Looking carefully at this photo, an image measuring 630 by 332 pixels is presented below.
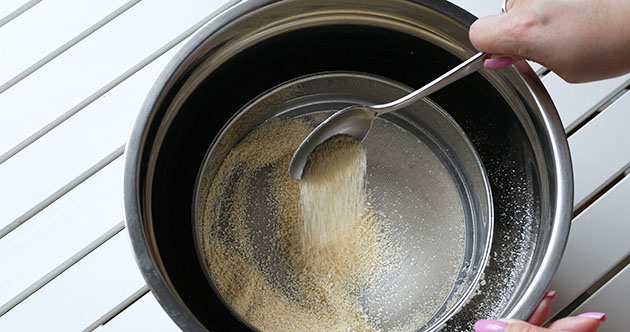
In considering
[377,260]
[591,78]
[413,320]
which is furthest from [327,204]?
[591,78]

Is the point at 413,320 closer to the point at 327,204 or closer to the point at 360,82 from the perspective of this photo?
the point at 327,204

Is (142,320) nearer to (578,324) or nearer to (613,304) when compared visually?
(578,324)

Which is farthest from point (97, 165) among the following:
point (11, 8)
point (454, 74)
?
point (454, 74)

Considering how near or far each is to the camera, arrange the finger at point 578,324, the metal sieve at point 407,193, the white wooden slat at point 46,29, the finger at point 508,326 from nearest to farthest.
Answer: the finger at point 508,326 < the finger at point 578,324 < the metal sieve at point 407,193 < the white wooden slat at point 46,29

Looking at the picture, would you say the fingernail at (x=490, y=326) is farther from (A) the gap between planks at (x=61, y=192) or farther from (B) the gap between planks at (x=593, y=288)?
(A) the gap between planks at (x=61, y=192)

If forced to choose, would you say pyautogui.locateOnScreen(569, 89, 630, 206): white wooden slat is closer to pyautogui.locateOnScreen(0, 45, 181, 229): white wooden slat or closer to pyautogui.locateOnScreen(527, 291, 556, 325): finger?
pyautogui.locateOnScreen(527, 291, 556, 325): finger

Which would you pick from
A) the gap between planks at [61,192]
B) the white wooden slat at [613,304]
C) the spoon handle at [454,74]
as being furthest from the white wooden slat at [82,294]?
the white wooden slat at [613,304]
